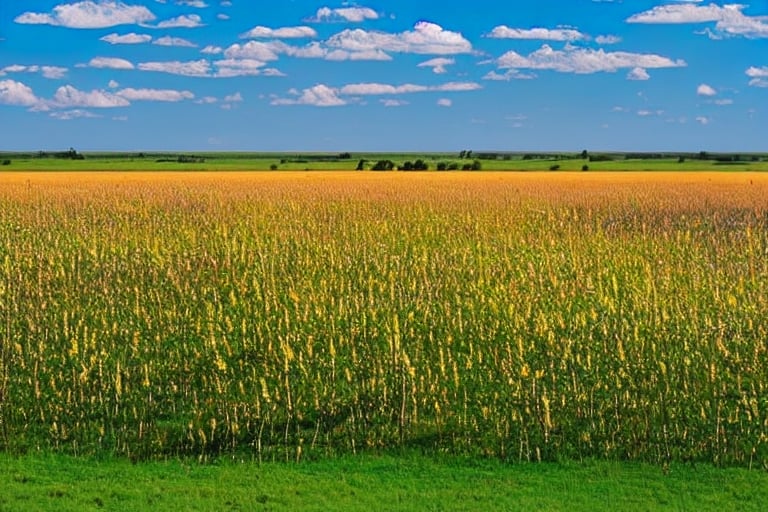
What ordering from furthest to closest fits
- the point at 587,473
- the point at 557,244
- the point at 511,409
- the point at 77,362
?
the point at 557,244, the point at 77,362, the point at 511,409, the point at 587,473

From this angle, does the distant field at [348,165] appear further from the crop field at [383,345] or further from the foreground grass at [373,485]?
the foreground grass at [373,485]

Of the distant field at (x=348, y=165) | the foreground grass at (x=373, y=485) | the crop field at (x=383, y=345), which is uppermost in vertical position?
the distant field at (x=348, y=165)

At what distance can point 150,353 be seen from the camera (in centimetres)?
929

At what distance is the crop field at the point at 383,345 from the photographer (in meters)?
7.14

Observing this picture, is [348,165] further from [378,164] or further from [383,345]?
[383,345]

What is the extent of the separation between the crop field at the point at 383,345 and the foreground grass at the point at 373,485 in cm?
28

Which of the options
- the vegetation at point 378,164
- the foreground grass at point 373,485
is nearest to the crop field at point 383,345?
the foreground grass at point 373,485

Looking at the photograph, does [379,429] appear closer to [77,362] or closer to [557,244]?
[77,362]

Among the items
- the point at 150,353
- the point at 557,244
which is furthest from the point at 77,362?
the point at 557,244

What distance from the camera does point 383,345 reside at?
30.9 feet

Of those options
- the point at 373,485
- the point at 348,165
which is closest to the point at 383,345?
the point at 373,485

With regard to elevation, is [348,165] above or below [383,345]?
above

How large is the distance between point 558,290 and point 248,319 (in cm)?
399

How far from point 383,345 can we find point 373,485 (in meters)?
3.40
